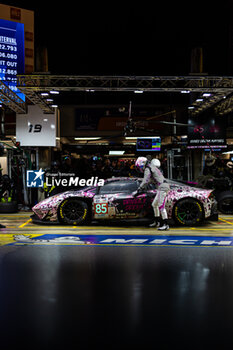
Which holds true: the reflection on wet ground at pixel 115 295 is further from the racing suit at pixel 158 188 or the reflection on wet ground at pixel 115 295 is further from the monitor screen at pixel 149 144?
the monitor screen at pixel 149 144

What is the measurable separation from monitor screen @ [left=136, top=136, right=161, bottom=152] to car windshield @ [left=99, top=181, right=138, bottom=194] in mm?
7502

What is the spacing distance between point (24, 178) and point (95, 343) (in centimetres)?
1158

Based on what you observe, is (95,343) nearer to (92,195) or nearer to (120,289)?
(120,289)

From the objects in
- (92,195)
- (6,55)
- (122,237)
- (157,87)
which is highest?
(6,55)

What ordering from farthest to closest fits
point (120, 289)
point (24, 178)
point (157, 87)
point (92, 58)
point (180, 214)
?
point (92, 58) < point (24, 178) < point (157, 87) < point (180, 214) < point (120, 289)

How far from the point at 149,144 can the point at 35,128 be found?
18.3 feet

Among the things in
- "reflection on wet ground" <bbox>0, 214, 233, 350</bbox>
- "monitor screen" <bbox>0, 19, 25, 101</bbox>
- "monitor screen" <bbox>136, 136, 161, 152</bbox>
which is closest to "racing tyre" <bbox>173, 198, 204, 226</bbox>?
"reflection on wet ground" <bbox>0, 214, 233, 350</bbox>

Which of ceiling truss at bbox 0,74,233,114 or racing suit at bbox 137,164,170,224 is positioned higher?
ceiling truss at bbox 0,74,233,114

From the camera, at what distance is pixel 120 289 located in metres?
4.14

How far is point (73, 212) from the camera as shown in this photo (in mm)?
9266

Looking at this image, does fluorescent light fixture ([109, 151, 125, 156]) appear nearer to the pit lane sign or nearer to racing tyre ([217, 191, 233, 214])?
racing tyre ([217, 191, 233, 214])

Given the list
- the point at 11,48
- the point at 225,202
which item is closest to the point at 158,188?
the point at 225,202

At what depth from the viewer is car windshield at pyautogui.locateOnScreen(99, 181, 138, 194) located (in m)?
9.15

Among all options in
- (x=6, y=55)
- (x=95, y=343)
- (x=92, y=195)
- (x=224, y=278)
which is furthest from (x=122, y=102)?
(x=95, y=343)
